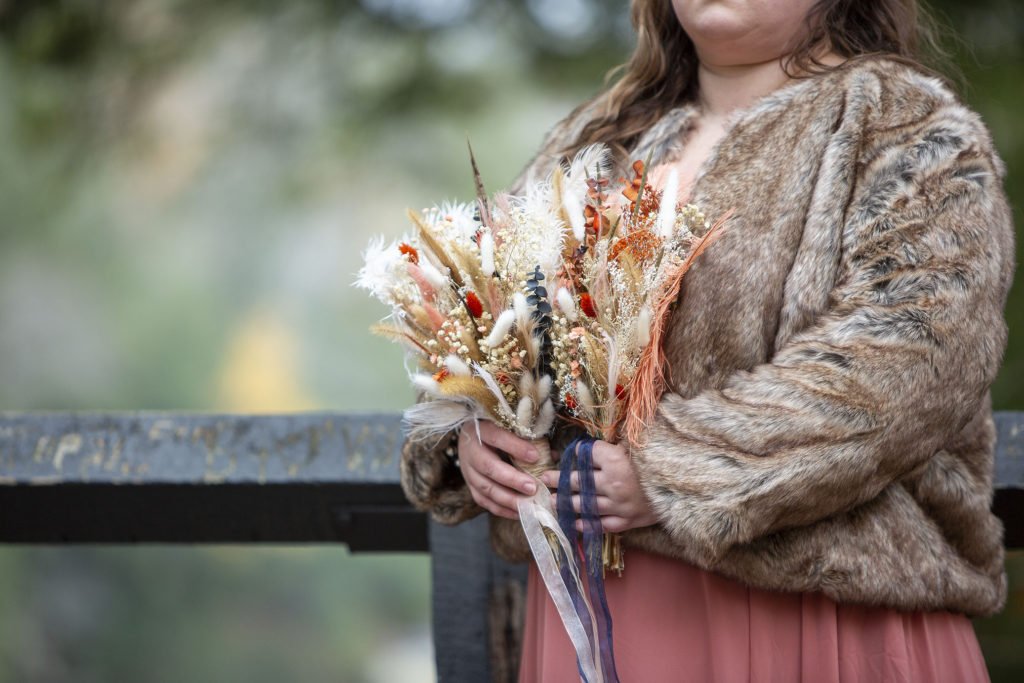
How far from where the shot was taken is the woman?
3.51ft

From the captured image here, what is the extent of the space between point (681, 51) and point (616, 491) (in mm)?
921

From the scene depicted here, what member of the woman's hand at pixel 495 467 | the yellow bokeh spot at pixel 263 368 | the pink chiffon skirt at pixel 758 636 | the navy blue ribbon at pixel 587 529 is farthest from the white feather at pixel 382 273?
the yellow bokeh spot at pixel 263 368

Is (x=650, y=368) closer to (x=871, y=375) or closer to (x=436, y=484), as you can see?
(x=871, y=375)

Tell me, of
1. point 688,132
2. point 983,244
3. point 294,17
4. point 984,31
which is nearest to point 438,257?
point 688,132

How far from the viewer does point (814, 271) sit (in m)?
1.14

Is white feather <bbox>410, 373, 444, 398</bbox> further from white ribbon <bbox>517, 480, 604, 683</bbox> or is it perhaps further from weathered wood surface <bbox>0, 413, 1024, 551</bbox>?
weathered wood surface <bbox>0, 413, 1024, 551</bbox>

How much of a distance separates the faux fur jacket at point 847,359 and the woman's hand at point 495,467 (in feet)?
0.55

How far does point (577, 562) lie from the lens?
1209 millimetres

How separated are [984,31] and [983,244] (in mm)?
2289

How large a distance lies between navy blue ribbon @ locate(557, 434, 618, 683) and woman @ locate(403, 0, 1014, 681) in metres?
A: 0.02

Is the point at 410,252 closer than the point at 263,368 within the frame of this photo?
Yes

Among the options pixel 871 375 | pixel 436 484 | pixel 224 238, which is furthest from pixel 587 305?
pixel 224 238

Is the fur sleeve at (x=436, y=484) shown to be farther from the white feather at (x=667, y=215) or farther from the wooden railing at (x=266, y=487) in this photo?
the white feather at (x=667, y=215)

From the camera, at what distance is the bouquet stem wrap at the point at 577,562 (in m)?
1.15
